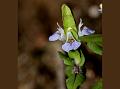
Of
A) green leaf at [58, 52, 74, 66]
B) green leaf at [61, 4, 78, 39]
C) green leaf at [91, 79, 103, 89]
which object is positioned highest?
green leaf at [61, 4, 78, 39]

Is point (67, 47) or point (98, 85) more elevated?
point (67, 47)

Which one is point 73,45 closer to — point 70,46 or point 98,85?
point 70,46

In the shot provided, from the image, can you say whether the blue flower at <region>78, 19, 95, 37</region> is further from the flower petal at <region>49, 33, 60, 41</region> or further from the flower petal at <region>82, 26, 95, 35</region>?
the flower petal at <region>49, 33, 60, 41</region>

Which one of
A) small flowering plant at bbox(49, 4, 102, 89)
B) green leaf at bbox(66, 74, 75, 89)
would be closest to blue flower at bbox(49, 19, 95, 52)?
small flowering plant at bbox(49, 4, 102, 89)

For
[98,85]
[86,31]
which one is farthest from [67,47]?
[98,85]

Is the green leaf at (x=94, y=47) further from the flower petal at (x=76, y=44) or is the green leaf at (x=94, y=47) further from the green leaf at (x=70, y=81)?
the green leaf at (x=70, y=81)

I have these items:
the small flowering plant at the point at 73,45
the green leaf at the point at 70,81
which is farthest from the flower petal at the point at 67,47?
the green leaf at the point at 70,81

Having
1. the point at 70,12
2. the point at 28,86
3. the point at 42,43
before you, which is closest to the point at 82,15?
the point at 70,12
